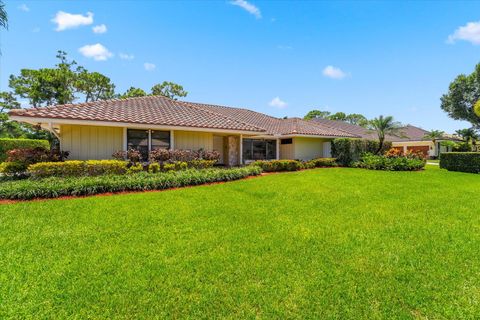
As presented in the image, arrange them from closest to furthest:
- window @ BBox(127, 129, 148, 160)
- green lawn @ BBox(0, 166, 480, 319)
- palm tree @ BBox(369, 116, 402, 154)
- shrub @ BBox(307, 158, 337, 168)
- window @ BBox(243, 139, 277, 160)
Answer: green lawn @ BBox(0, 166, 480, 319)
window @ BBox(127, 129, 148, 160)
shrub @ BBox(307, 158, 337, 168)
window @ BBox(243, 139, 277, 160)
palm tree @ BBox(369, 116, 402, 154)

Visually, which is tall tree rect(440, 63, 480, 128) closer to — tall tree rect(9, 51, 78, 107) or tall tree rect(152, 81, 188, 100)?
tall tree rect(152, 81, 188, 100)

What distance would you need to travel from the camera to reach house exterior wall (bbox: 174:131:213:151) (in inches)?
643

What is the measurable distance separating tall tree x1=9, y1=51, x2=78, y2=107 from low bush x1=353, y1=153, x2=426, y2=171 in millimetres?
35154

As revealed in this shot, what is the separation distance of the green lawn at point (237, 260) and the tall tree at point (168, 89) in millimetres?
33710

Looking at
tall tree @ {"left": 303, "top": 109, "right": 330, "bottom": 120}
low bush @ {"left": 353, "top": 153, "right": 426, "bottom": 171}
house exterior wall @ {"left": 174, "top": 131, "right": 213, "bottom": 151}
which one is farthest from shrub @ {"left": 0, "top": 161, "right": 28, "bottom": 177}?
tall tree @ {"left": 303, "top": 109, "right": 330, "bottom": 120}

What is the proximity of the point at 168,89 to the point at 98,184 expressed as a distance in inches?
1283

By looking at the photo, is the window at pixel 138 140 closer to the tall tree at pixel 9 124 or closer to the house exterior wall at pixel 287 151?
the house exterior wall at pixel 287 151

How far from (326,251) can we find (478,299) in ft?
7.26

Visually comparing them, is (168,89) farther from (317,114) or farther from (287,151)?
(317,114)

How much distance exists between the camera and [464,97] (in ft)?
133

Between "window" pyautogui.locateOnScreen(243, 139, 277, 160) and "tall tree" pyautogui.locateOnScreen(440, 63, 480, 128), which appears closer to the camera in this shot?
"window" pyautogui.locateOnScreen(243, 139, 277, 160)

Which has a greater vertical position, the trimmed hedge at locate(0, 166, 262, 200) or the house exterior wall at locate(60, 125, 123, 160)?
the house exterior wall at locate(60, 125, 123, 160)

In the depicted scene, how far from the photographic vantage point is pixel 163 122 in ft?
47.8

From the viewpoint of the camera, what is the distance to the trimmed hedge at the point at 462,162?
62.0 ft
